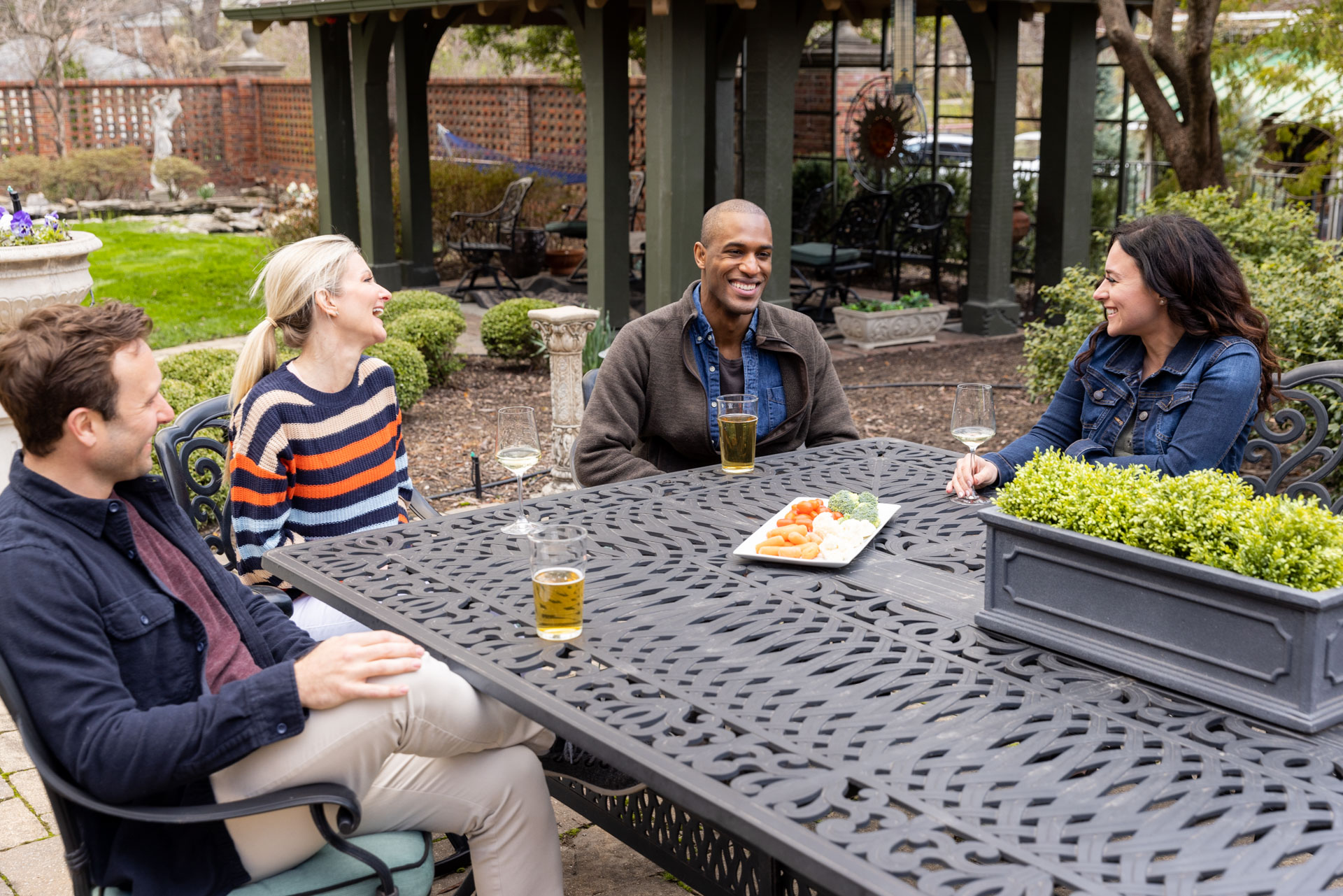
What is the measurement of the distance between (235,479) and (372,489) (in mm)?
339

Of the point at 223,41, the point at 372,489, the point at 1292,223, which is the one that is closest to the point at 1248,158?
the point at 1292,223

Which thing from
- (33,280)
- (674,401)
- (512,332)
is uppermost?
(33,280)

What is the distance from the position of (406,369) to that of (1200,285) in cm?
499

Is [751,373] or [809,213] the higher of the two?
[809,213]

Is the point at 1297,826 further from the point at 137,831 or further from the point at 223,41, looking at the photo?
the point at 223,41

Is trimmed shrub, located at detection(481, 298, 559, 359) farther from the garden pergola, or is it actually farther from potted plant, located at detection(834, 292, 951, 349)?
potted plant, located at detection(834, 292, 951, 349)

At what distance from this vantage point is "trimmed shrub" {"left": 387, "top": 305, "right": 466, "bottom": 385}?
309 inches

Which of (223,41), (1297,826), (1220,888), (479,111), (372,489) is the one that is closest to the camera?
(1220,888)

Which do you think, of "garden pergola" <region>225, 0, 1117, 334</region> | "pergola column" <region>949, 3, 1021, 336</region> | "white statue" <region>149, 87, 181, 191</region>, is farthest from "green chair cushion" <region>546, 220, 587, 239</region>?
"white statue" <region>149, 87, 181, 191</region>

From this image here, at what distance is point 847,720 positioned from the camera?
1.80 meters

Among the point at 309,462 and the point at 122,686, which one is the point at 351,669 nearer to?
the point at 122,686

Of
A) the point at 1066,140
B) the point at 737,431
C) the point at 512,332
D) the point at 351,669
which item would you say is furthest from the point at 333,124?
the point at 351,669

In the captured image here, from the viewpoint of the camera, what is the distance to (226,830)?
1.94 m

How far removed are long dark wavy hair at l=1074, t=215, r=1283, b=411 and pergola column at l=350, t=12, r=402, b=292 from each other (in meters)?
8.62
